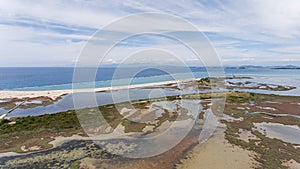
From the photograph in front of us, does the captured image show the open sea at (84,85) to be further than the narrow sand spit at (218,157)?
Yes

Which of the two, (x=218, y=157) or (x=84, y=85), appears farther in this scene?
(x=84, y=85)

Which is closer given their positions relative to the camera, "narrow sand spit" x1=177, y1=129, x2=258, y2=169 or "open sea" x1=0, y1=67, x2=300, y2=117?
"narrow sand spit" x1=177, y1=129, x2=258, y2=169

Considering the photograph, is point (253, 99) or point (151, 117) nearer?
point (151, 117)

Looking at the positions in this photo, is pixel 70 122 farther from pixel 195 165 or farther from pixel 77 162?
pixel 195 165

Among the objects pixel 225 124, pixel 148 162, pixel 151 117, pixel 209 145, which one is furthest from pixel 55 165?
pixel 225 124

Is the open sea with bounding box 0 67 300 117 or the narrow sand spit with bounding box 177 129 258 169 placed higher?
the open sea with bounding box 0 67 300 117

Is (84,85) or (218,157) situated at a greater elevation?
(84,85)

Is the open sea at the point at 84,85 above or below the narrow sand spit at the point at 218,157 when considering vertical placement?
above

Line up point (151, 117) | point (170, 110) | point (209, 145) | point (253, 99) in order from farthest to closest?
point (253, 99) → point (170, 110) → point (151, 117) → point (209, 145)
